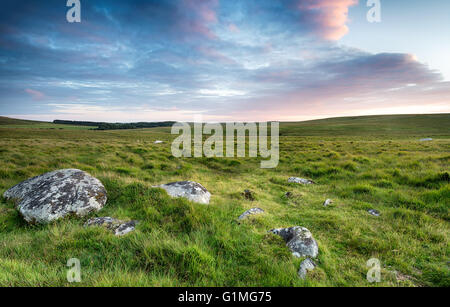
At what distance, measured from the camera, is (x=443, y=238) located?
4109 millimetres

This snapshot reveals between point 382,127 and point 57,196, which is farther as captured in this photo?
point 382,127

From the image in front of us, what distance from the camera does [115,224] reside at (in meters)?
4.43

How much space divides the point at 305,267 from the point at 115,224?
424 centimetres

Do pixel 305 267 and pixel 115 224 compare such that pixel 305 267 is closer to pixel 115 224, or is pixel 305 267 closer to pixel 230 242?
pixel 230 242

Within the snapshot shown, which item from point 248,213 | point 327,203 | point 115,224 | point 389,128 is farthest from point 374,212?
point 389,128

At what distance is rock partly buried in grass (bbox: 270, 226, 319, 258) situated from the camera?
345cm

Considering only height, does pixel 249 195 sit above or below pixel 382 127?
below

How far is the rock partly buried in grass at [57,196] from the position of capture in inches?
190

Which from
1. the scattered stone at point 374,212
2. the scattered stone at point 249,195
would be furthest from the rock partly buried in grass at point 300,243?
the scattered stone at point 374,212

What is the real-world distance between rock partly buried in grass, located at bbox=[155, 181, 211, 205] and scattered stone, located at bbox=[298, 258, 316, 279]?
11.4 ft

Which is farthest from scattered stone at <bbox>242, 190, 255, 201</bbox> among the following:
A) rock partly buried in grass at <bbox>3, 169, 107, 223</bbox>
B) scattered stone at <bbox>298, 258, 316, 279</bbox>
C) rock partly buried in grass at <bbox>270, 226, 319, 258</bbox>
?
rock partly buried in grass at <bbox>3, 169, 107, 223</bbox>

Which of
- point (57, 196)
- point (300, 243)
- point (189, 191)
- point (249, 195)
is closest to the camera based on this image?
point (300, 243)

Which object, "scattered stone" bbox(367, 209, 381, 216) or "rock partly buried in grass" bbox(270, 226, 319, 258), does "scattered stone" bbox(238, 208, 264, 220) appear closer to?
"rock partly buried in grass" bbox(270, 226, 319, 258)

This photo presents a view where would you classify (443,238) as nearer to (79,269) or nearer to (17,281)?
(79,269)
